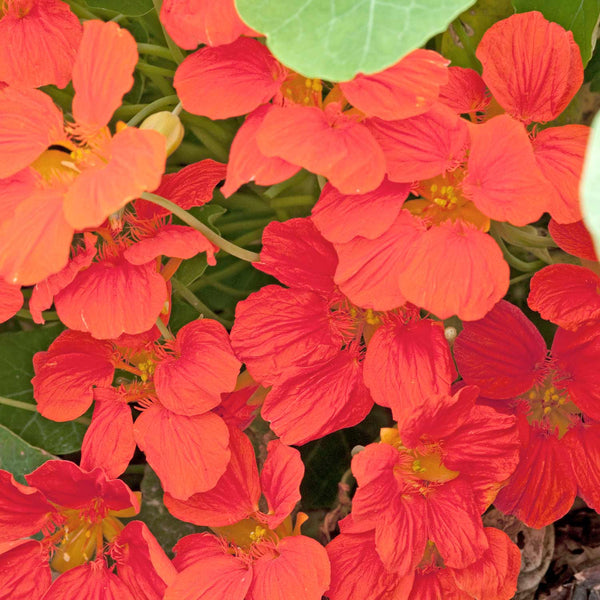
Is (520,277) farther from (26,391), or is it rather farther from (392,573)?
(26,391)

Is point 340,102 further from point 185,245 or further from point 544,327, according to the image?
point 544,327

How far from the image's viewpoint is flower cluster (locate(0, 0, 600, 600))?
0.57m

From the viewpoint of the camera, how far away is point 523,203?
0.58m

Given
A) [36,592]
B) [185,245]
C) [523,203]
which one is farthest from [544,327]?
[36,592]

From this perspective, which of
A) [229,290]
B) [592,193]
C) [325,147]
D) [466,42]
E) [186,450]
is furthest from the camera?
[229,290]

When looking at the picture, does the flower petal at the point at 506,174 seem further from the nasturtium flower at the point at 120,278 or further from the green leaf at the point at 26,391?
the green leaf at the point at 26,391

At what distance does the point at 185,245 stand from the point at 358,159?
0.15 metres

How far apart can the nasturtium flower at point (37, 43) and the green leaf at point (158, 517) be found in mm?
394

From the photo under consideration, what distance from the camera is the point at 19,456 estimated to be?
0.82 m

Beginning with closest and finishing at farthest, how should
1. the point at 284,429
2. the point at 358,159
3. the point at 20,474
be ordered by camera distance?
1. the point at 358,159
2. the point at 284,429
3. the point at 20,474

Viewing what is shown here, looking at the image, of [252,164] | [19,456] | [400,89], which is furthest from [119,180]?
[19,456]

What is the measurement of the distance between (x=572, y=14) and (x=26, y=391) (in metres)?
0.62

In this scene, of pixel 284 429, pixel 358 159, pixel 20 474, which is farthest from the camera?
pixel 20 474

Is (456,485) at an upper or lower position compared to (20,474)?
upper
